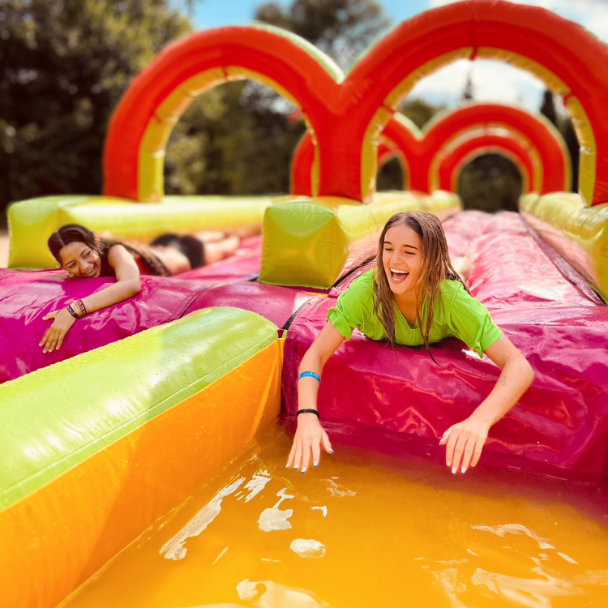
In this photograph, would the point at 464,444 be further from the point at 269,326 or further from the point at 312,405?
the point at 269,326

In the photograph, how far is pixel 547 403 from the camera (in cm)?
170

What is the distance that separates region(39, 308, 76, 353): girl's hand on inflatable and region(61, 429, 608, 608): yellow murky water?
Answer: 915 millimetres

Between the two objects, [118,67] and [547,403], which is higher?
[118,67]

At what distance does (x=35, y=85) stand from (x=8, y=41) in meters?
0.70

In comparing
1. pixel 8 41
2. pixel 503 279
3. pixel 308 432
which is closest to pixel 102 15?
pixel 8 41

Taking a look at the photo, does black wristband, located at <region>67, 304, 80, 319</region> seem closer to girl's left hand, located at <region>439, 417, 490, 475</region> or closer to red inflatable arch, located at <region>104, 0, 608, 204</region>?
girl's left hand, located at <region>439, 417, 490, 475</region>

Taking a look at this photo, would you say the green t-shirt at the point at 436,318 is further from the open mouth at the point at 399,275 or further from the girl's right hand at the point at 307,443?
the girl's right hand at the point at 307,443

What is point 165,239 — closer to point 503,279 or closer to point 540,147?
point 503,279

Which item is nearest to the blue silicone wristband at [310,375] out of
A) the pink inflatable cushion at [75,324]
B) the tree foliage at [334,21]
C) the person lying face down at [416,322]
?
the person lying face down at [416,322]

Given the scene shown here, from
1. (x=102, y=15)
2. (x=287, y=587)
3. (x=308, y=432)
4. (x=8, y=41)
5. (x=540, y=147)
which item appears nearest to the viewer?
(x=287, y=587)

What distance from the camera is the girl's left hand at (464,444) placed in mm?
1358

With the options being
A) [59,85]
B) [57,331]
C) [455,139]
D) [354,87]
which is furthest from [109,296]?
[59,85]

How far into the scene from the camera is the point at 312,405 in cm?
160

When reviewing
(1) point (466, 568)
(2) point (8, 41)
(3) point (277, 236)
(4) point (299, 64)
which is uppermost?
(2) point (8, 41)
